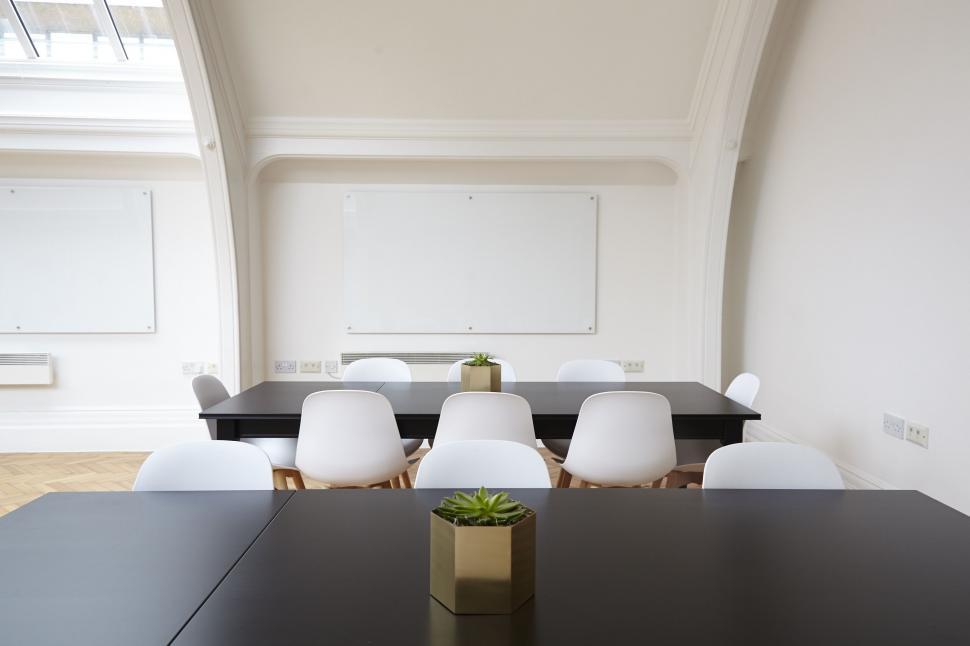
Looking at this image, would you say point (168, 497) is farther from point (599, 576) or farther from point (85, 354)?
point (85, 354)

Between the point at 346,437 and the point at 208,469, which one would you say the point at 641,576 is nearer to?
the point at 208,469

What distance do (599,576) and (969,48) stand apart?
2906mm

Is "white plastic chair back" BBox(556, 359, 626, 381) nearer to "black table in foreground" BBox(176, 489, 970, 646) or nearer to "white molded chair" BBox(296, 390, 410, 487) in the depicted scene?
"white molded chair" BBox(296, 390, 410, 487)

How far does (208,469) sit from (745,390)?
8.54 feet

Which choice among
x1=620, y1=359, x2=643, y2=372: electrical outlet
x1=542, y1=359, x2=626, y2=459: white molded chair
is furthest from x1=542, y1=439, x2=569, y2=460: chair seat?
x1=620, y1=359, x2=643, y2=372: electrical outlet

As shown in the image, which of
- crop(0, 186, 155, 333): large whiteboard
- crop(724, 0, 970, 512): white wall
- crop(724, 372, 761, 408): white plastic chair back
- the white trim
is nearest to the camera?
crop(724, 0, 970, 512): white wall

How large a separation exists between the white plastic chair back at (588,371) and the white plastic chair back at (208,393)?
6.69 feet

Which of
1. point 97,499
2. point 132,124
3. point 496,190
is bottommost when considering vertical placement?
point 97,499

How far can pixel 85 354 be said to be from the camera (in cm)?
530

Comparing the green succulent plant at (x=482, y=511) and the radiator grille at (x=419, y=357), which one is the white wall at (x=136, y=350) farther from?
the green succulent plant at (x=482, y=511)

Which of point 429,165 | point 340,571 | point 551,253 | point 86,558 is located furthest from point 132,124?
point 340,571

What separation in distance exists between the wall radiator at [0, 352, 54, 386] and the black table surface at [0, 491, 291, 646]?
4149 mm

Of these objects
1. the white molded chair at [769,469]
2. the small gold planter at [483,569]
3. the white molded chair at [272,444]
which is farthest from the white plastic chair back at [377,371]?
the small gold planter at [483,569]

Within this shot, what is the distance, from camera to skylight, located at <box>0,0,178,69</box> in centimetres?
461
